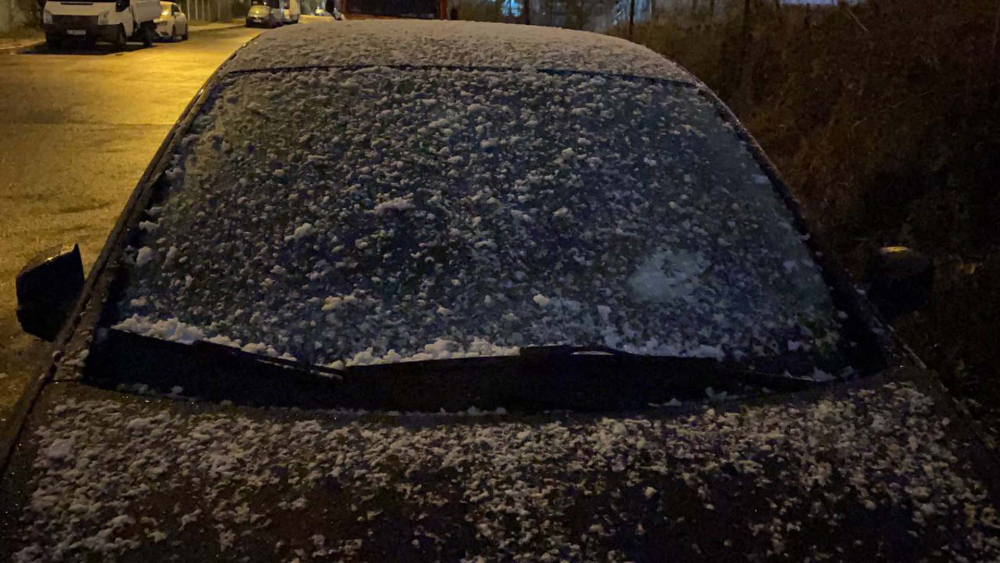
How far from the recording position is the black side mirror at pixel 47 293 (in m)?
1.71

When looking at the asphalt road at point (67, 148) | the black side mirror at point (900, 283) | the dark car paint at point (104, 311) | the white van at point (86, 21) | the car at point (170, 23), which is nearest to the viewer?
the dark car paint at point (104, 311)

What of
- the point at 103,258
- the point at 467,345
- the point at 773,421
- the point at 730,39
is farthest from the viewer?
the point at 730,39

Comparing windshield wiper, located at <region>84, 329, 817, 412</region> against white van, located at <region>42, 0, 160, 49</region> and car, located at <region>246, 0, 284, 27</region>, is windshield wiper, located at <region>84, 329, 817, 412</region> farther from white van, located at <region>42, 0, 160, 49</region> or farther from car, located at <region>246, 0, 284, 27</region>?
car, located at <region>246, 0, 284, 27</region>

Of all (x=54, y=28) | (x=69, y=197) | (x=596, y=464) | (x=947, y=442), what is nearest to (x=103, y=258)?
(x=596, y=464)

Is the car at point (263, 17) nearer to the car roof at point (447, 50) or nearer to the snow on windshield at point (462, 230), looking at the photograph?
the car roof at point (447, 50)

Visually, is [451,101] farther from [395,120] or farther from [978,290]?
[978,290]

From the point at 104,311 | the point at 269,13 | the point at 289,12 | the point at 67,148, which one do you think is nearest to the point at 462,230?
the point at 104,311

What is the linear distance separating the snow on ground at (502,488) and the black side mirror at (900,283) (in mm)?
445

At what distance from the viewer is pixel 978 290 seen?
395 cm

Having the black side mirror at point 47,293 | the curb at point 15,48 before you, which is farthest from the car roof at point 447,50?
the curb at point 15,48

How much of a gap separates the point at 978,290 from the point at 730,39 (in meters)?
7.31

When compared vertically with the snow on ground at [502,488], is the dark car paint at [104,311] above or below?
above

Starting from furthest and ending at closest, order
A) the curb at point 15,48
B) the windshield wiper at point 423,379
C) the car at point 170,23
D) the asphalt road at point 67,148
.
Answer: the car at point 170,23 < the curb at point 15,48 < the asphalt road at point 67,148 < the windshield wiper at point 423,379

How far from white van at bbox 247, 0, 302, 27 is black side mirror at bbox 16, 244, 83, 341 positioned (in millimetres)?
39345
